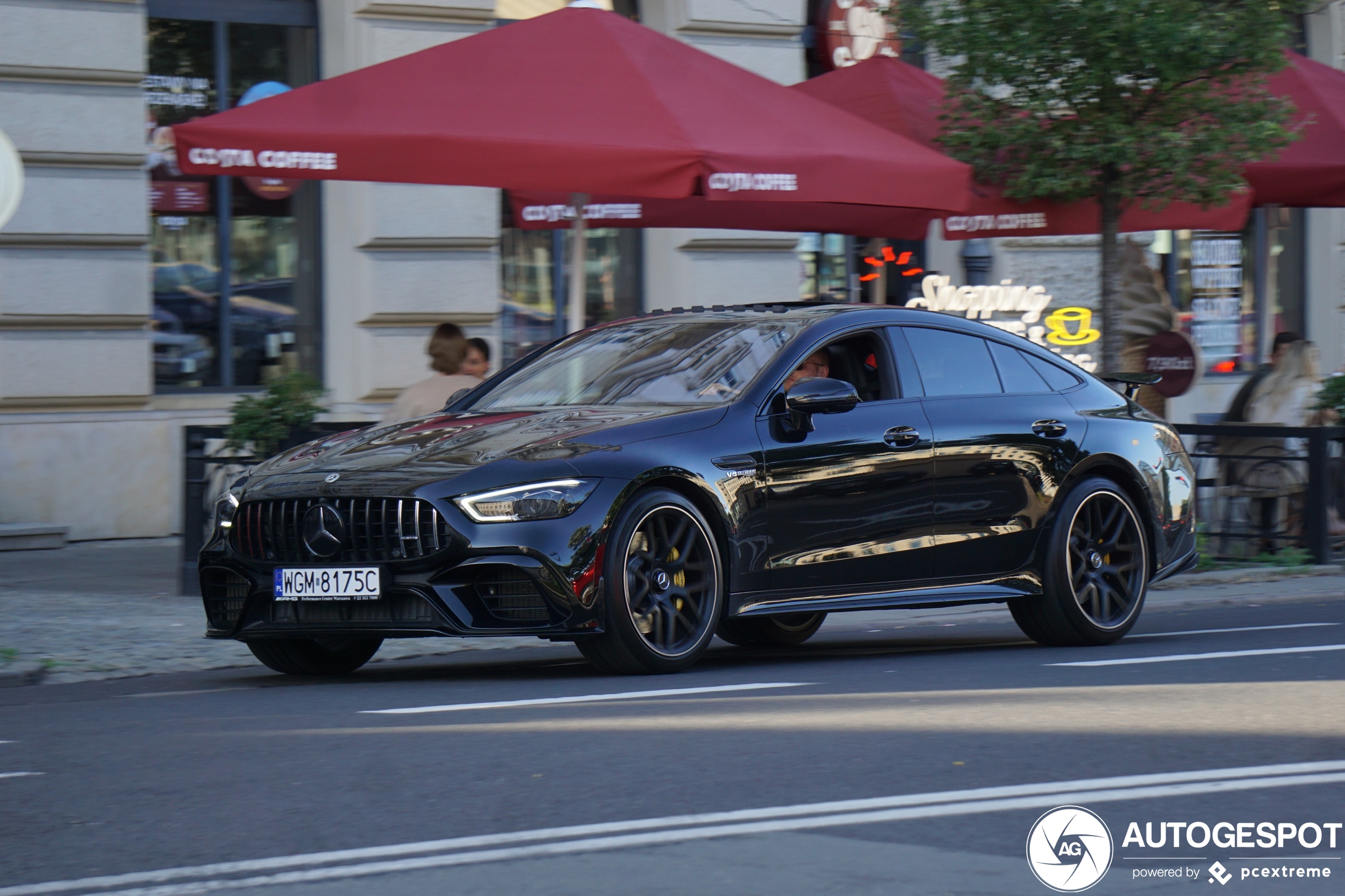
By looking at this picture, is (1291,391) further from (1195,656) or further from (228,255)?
(228,255)

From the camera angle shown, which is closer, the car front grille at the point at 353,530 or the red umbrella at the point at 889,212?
the car front grille at the point at 353,530

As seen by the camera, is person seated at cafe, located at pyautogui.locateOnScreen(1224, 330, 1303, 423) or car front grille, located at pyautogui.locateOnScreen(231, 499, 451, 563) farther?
person seated at cafe, located at pyautogui.locateOnScreen(1224, 330, 1303, 423)

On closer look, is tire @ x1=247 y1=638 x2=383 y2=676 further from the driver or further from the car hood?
the driver

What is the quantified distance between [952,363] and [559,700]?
288 cm

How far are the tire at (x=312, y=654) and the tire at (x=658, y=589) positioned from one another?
1.18 metres

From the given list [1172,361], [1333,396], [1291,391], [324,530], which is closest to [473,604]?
[324,530]

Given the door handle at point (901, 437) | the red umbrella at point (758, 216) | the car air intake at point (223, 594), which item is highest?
the red umbrella at point (758, 216)

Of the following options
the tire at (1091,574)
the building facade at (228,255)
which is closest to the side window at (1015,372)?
the tire at (1091,574)

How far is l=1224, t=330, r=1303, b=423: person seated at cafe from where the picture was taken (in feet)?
47.6

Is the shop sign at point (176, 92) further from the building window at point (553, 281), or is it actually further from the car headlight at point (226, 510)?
the car headlight at point (226, 510)

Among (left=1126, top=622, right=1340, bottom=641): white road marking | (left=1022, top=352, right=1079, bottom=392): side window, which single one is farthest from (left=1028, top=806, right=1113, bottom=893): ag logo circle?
(left=1126, top=622, right=1340, bottom=641): white road marking

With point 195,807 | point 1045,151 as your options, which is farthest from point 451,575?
point 1045,151

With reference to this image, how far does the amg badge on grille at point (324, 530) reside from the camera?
24.1 feet

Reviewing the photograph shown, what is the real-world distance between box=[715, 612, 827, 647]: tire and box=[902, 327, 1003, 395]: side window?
3.98 ft
